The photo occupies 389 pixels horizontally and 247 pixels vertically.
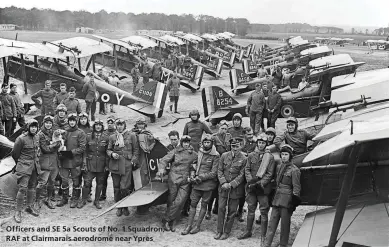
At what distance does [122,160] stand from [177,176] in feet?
3.44

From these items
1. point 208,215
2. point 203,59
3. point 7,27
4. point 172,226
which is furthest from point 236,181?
point 7,27

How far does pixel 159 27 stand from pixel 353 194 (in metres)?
75.2

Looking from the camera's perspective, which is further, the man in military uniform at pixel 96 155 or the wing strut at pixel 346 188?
the man in military uniform at pixel 96 155

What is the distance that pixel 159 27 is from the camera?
3076 inches

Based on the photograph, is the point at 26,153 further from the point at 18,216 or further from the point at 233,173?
the point at 233,173

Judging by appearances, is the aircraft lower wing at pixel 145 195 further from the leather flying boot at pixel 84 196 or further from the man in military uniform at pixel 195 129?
the man in military uniform at pixel 195 129

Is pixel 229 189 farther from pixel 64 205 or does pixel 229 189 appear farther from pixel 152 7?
pixel 152 7

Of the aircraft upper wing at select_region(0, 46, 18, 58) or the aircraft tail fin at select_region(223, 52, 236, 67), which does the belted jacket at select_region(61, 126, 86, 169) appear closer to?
the aircraft upper wing at select_region(0, 46, 18, 58)

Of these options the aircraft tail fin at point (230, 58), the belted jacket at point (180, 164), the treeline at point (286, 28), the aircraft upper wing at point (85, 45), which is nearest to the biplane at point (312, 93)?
the belted jacket at point (180, 164)

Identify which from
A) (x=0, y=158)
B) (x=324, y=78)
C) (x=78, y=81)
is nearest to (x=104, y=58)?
(x=78, y=81)

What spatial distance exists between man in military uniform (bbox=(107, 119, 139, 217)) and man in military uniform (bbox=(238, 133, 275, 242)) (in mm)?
2049

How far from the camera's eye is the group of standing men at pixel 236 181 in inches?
233

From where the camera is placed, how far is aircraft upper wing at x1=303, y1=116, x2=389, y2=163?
159 inches

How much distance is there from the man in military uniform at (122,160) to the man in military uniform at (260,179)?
2.05m
